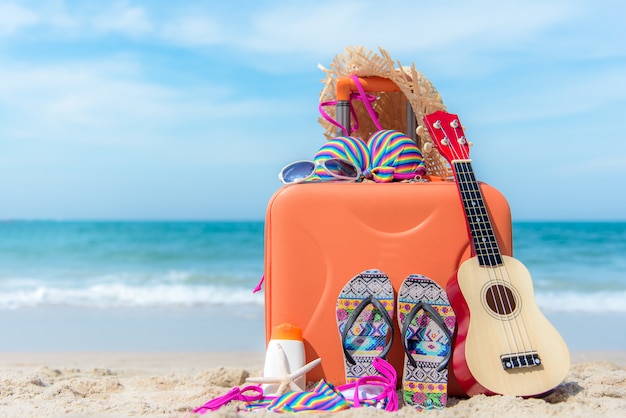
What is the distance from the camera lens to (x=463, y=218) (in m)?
2.92

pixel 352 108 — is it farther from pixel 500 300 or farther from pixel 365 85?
pixel 500 300

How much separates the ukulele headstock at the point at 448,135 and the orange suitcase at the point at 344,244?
35cm

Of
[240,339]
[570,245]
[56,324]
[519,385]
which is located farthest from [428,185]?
[570,245]

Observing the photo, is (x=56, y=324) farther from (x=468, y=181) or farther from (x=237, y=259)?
(x=237, y=259)

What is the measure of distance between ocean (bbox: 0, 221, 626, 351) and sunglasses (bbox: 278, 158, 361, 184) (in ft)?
8.47

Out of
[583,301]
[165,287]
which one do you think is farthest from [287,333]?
[165,287]

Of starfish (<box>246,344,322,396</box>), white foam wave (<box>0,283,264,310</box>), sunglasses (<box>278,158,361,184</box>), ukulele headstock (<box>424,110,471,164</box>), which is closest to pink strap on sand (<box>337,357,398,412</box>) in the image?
starfish (<box>246,344,322,396</box>)

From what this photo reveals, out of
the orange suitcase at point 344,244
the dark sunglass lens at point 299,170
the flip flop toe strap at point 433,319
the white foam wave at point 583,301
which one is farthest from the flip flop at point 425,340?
the white foam wave at point 583,301

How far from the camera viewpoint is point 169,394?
318 centimetres

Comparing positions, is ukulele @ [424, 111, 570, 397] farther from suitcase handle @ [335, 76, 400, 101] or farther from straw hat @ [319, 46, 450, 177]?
suitcase handle @ [335, 76, 400, 101]

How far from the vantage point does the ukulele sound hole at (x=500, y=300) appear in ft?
9.11

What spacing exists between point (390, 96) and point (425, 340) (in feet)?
6.27

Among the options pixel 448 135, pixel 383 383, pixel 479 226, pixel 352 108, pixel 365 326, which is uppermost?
pixel 352 108

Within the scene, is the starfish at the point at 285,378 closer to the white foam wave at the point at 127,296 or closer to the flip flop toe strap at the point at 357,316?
the flip flop toe strap at the point at 357,316
